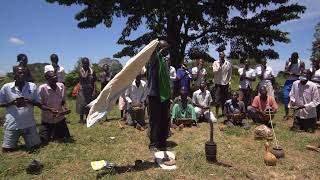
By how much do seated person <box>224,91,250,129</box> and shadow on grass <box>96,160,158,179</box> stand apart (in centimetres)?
426

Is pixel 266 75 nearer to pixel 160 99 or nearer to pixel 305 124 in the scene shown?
pixel 305 124

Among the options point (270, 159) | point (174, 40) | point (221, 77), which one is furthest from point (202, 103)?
point (174, 40)

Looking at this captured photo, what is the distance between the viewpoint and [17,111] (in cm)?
841

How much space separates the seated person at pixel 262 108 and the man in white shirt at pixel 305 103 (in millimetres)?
560

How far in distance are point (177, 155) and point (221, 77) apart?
16.5 feet

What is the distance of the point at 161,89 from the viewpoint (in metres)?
7.52

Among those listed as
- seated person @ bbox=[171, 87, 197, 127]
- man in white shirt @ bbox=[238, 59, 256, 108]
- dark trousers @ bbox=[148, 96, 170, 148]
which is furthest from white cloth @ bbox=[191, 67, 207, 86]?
dark trousers @ bbox=[148, 96, 170, 148]

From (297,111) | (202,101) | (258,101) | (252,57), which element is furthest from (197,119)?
(252,57)

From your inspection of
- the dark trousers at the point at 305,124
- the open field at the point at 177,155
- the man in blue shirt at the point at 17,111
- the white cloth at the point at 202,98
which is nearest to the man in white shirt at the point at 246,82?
the white cloth at the point at 202,98

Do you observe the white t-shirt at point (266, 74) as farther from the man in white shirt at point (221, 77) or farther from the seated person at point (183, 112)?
the seated person at point (183, 112)

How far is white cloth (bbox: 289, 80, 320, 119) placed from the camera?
10.7 m

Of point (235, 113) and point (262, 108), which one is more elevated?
point (262, 108)

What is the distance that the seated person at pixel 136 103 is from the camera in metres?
10.9

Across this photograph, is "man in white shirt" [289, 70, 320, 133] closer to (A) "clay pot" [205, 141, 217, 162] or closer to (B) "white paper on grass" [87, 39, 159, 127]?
(A) "clay pot" [205, 141, 217, 162]
